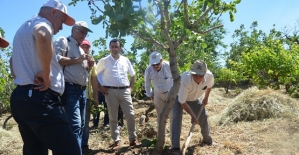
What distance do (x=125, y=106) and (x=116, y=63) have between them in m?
0.66

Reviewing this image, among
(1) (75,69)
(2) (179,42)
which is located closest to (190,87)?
(2) (179,42)

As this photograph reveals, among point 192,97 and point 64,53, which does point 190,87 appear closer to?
point 192,97

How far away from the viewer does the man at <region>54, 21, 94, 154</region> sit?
3.55 m

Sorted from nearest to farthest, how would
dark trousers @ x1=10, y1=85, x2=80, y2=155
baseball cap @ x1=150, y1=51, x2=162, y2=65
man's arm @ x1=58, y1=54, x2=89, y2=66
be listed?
dark trousers @ x1=10, y1=85, x2=80, y2=155
man's arm @ x1=58, y1=54, x2=89, y2=66
baseball cap @ x1=150, y1=51, x2=162, y2=65

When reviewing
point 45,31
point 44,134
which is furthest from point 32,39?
point 44,134

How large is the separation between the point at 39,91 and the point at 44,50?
280mm

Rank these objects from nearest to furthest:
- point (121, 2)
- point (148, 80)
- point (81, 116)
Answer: point (121, 2) → point (81, 116) → point (148, 80)

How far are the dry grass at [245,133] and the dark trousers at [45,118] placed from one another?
220 cm

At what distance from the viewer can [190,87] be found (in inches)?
171

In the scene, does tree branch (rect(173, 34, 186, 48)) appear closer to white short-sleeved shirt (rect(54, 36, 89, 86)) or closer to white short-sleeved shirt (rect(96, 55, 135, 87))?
white short-sleeved shirt (rect(54, 36, 89, 86))

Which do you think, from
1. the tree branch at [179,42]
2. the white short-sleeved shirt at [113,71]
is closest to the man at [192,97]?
the tree branch at [179,42]

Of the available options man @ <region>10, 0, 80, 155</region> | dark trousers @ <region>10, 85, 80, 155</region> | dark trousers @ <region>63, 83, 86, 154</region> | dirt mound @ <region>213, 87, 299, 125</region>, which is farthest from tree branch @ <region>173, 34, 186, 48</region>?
dirt mound @ <region>213, 87, 299, 125</region>

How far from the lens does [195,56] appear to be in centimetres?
1378

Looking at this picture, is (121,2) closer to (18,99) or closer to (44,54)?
(44,54)
